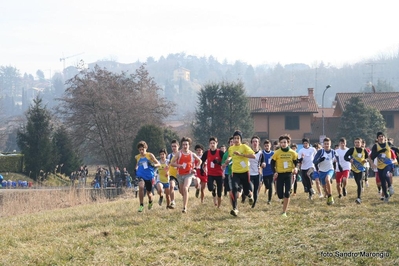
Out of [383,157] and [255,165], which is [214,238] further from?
[383,157]

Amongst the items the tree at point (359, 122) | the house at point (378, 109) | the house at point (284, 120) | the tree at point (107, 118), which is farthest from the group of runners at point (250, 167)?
the house at point (284, 120)

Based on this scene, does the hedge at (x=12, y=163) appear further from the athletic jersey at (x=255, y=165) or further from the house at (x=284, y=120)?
the athletic jersey at (x=255, y=165)

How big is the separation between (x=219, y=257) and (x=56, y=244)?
11.3ft

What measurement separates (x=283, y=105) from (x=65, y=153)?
26.7 meters

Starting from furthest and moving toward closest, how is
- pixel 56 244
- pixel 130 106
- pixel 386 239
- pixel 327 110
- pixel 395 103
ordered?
1. pixel 327 110
2. pixel 395 103
3. pixel 130 106
4. pixel 56 244
5. pixel 386 239

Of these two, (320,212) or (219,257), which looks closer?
(219,257)

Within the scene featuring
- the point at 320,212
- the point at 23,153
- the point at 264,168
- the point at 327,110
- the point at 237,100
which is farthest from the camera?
the point at 327,110

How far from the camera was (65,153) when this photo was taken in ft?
171

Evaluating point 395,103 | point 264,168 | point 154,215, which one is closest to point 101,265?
point 154,215

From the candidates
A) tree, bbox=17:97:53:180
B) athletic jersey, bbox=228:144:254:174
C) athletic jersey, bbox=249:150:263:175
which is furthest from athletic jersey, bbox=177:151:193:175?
→ tree, bbox=17:97:53:180

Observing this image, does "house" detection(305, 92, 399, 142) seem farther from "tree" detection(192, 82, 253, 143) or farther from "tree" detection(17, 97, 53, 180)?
"tree" detection(17, 97, 53, 180)

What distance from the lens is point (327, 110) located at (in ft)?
289

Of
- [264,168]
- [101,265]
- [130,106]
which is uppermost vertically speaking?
[130,106]

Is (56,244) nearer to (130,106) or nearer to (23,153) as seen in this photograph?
(23,153)
